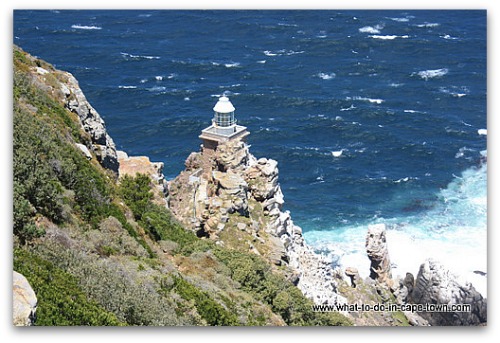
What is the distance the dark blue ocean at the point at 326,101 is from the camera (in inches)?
2196

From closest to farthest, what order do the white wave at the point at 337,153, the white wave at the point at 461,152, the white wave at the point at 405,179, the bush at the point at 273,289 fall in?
the bush at the point at 273,289 → the white wave at the point at 405,179 → the white wave at the point at 461,152 → the white wave at the point at 337,153

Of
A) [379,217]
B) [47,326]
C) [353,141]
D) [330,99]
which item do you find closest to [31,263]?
[47,326]

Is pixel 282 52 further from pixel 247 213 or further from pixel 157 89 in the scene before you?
pixel 247 213

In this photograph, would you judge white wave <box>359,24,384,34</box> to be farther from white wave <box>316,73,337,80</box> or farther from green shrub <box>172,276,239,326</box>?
green shrub <box>172,276,239,326</box>

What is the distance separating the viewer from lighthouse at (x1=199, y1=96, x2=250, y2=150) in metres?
37.3

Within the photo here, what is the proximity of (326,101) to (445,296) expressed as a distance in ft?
162

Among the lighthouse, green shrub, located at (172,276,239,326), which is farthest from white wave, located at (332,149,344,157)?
green shrub, located at (172,276,239,326)

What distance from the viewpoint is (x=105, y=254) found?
1900cm

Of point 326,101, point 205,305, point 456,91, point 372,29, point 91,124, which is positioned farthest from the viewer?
point 326,101

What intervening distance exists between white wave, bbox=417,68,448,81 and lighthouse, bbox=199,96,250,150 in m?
41.3

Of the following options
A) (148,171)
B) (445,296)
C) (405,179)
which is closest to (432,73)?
(405,179)

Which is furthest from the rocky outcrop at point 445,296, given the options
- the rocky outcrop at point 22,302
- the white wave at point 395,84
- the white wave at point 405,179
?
the white wave at point 395,84

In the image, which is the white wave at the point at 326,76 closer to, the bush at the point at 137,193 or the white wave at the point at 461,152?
the white wave at the point at 461,152

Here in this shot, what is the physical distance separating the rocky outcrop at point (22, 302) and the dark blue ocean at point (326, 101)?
3423cm
